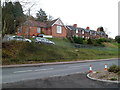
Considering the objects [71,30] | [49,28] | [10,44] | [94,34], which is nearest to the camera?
[10,44]

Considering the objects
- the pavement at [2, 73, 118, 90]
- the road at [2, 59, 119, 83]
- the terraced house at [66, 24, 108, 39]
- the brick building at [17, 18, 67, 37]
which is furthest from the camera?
the terraced house at [66, 24, 108, 39]

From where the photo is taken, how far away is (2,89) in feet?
20.5

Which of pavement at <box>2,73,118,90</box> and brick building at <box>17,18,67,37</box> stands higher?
brick building at <box>17,18,67,37</box>

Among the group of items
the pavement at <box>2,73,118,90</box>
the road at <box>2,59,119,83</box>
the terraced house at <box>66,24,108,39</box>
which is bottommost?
the road at <box>2,59,119,83</box>

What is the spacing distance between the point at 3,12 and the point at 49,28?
2675 cm

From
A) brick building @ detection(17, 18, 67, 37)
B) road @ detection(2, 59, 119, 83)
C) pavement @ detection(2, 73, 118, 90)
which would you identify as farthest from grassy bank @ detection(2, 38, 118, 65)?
brick building @ detection(17, 18, 67, 37)

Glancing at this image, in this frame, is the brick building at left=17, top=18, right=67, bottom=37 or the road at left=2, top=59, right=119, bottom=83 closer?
the road at left=2, top=59, right=119, bottom=83

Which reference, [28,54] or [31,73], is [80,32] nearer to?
[28,54]

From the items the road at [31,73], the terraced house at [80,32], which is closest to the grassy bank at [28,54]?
the road at [31,73]

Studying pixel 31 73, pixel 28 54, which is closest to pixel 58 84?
pixel 31 73

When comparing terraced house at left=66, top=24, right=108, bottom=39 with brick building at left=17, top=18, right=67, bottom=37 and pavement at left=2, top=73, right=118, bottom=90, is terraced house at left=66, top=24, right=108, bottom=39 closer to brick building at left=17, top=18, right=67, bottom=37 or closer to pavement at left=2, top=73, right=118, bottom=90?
brick building at left=17, top=18, right=67, bottom=37

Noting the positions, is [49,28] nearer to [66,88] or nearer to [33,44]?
[33,44]

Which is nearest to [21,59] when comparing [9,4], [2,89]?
[9,4]

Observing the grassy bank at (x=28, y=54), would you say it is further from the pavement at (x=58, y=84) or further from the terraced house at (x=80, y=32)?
the terraced house at (x=80, y=32)
